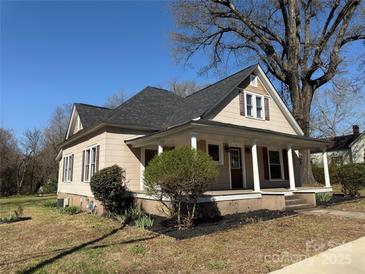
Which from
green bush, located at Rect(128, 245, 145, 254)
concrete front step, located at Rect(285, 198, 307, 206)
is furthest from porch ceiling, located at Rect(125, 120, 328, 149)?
green bush, located at Rect(128, 245, 145, 254)

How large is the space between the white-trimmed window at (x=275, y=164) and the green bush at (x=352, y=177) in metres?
2.83

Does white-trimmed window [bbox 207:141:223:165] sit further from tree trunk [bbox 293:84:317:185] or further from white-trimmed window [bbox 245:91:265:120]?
tree trunk [bbox 293:84:317:185]

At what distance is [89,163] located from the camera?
13781 mm

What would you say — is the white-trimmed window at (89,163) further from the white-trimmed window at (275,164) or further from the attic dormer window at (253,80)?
the white-trimmed window at (275,164)

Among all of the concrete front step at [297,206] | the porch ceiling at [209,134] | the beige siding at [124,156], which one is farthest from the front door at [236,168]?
the beige siding at [124,156]

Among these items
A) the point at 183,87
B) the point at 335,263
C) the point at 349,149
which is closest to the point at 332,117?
the point at 349,149

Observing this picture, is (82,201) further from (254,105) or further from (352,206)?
(352,206)

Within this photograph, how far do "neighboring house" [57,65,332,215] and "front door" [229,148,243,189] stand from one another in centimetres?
5

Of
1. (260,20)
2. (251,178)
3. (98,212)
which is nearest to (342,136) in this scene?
(260,20)

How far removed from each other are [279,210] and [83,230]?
267 inches

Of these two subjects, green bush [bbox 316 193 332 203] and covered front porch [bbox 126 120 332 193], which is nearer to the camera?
covered front porch [bbox 126 120 332 193]

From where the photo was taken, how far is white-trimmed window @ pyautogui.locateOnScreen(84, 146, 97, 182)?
13281 mm

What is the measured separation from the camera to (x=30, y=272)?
4934mm

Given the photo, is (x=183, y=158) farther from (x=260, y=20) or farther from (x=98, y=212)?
(x=260, y=20)
